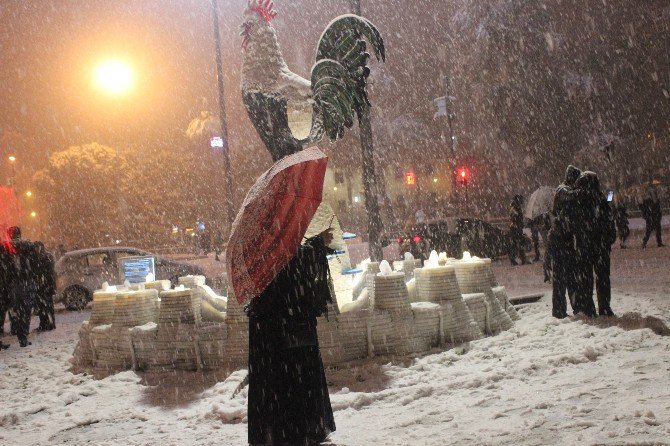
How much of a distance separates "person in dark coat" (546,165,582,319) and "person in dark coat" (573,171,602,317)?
107 millimetres

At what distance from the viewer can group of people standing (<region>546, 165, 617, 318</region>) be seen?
26.6ft

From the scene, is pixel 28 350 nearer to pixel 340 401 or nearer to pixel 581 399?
pixel 340 401

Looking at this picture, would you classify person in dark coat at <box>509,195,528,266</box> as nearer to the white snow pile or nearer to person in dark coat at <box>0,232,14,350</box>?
the white snow pile

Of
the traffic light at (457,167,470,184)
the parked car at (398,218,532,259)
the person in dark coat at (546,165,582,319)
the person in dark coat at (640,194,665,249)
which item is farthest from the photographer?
the traffic light at (457,167,470,184)

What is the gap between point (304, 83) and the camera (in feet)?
22.5

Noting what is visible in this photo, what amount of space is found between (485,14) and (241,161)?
21922 mm

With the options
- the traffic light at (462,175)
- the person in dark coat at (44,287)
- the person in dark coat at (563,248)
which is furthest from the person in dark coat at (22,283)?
the traffic light at (462,175)

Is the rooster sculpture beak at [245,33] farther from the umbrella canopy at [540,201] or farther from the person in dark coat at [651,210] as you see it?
the person in dark coat at [651,210]

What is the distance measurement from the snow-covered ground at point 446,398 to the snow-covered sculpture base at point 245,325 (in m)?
0.27

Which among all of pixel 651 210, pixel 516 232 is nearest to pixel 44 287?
pixel 516 232

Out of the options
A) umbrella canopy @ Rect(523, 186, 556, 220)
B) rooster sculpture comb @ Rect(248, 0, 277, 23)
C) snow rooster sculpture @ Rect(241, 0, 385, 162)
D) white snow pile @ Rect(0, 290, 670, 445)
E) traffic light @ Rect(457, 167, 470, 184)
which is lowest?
white snow pile @ Rect(0, 290, 670, 445)

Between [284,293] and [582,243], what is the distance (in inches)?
214

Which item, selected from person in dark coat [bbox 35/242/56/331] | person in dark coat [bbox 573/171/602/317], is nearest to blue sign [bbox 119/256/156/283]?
person in dark coat [bbox 35/242/56/331]

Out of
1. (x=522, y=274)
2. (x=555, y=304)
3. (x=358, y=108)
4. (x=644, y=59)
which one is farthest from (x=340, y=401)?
(x=644, y=59)
